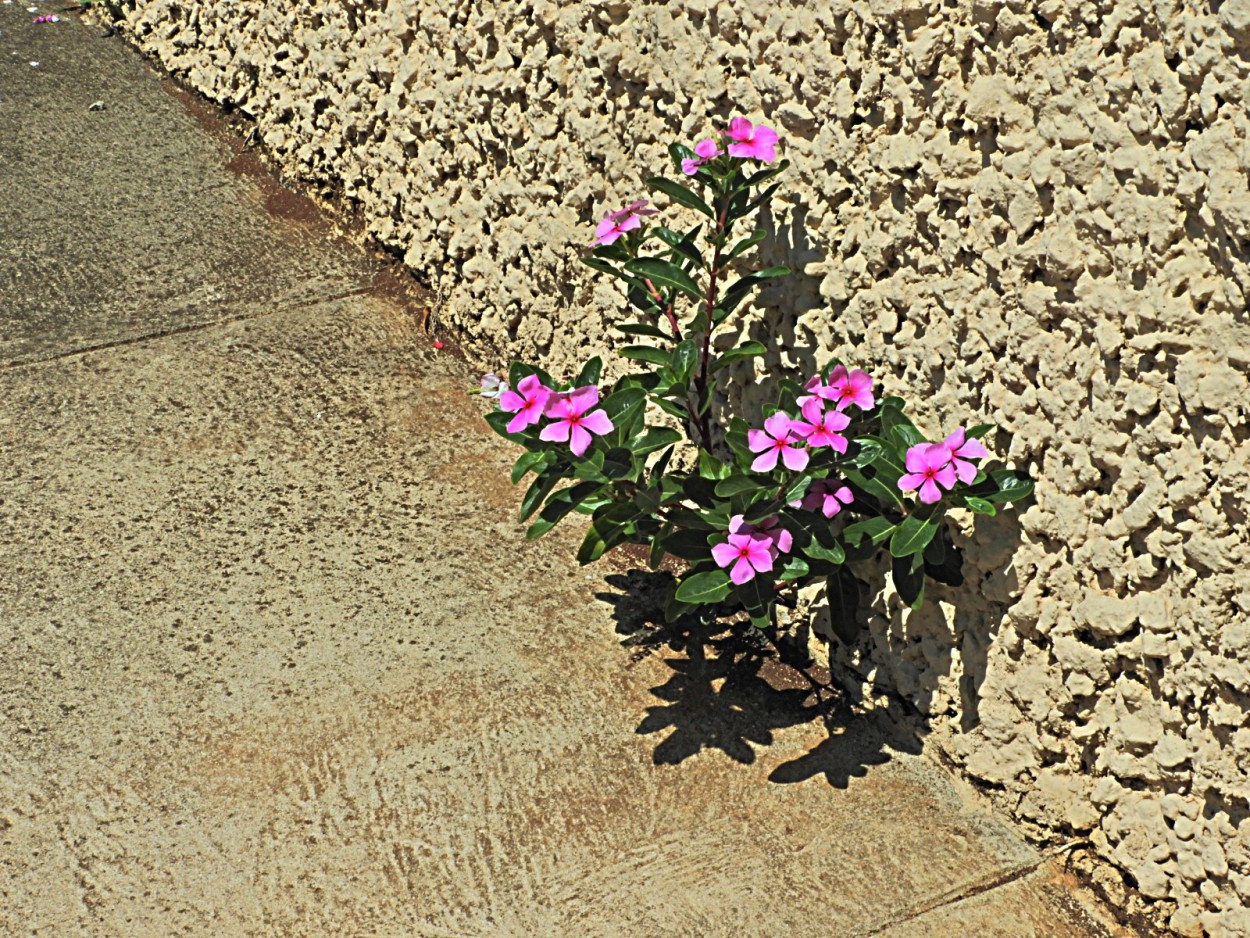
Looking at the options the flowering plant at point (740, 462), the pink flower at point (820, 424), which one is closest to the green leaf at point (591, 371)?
the flowering plant at point (740, 462)

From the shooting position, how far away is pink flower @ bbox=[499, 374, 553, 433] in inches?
101

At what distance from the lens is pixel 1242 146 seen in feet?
6.59

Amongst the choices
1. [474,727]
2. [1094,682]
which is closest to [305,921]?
[474,727]

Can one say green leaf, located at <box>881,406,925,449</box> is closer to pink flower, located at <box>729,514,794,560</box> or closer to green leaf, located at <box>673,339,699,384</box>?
pink flower, located at <box>729,514,794,560</box>

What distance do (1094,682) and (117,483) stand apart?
2.25 metres

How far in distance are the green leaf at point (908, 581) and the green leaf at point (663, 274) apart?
0.67 meters

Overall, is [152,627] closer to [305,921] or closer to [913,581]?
[305,921]

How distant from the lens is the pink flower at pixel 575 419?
2.56m

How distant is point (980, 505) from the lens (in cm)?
243

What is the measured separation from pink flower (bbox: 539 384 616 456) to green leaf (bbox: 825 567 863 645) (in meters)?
0.54

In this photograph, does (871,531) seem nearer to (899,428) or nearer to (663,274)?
(899,428)

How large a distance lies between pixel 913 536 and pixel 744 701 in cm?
63

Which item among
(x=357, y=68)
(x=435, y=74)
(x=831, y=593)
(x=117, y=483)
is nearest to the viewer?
(x=831, y=593)

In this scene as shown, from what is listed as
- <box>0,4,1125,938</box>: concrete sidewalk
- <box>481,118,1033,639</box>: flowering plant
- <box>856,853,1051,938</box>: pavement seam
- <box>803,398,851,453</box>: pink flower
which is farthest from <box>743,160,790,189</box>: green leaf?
<box>856,853,1051,938</box>: pavement seam
